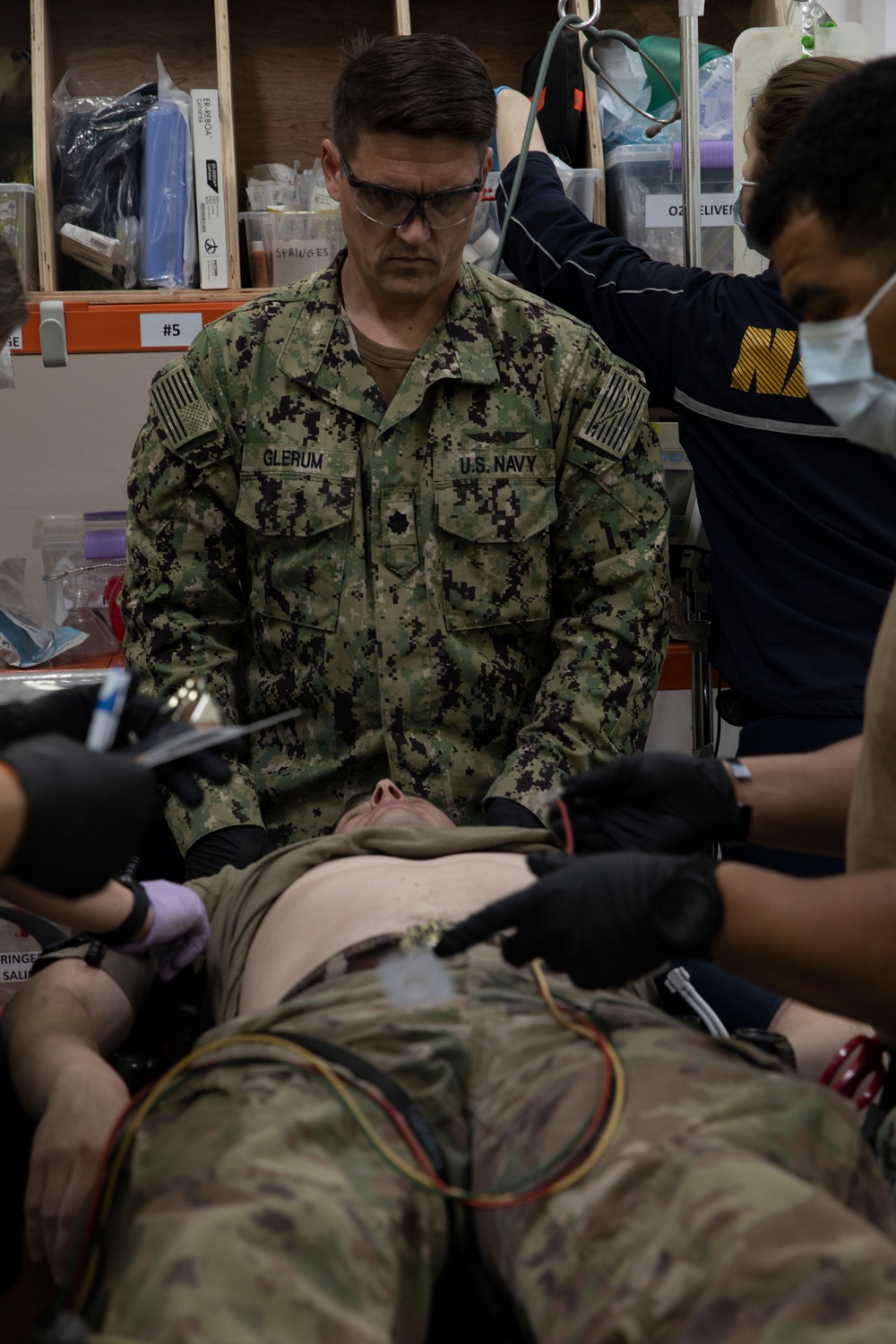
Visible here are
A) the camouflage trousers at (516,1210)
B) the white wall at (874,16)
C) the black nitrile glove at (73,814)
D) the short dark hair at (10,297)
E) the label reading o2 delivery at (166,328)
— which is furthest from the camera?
the white wall at (874,16)

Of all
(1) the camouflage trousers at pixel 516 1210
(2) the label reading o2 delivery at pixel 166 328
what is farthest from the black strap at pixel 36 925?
(2) the label reading o2 delivery at pixel 166 328

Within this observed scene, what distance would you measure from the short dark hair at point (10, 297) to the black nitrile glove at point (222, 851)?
3.03ft

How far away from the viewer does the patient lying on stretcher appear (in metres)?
1.19

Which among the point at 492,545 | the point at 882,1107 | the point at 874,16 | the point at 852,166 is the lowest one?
the point at 882,1107

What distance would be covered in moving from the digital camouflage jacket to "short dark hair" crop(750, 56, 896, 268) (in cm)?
116

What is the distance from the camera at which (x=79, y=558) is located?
3.27 meters

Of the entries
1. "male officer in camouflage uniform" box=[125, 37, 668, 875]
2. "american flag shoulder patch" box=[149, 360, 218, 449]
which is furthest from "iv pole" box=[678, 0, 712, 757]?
"american flag shoulder patch" box=[149, 360, 218, 449]

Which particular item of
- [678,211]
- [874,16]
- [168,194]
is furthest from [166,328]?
[874,16]

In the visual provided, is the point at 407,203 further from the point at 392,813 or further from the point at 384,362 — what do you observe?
the point at 392,813

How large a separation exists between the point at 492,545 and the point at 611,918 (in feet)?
4.17

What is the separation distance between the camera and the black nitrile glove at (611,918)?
1.29m

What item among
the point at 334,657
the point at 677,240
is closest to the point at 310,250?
the point at 677,240

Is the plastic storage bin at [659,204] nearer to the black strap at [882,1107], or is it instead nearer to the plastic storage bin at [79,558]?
the plastic storage bin at [79,558]

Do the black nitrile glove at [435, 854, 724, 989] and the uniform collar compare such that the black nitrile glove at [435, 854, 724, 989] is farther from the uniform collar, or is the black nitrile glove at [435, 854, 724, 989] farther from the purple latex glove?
the uniform collar
